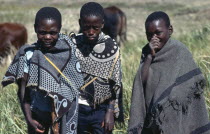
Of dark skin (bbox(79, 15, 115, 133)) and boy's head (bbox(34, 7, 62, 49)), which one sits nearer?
boy's head (bbox(34, 7, 62, 49))

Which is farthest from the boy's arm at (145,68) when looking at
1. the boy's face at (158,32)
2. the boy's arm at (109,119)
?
the boy's arm at (109,119)

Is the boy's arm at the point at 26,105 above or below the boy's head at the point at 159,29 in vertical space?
below

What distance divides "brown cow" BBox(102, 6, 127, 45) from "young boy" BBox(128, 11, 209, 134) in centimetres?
1008

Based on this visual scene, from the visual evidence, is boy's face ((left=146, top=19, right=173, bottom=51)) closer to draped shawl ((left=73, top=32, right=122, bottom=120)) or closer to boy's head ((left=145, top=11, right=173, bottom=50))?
boy's head ((left=145, top=11, right=173, bottom=50))

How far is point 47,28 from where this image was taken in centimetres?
350

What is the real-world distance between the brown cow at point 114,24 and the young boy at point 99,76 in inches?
386

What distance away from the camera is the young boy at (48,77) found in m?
3.49

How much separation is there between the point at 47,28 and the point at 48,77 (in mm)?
350

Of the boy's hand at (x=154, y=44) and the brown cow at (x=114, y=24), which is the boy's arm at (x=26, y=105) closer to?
the boy's hand at (x=154, y=44)

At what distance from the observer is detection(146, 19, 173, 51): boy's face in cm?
360

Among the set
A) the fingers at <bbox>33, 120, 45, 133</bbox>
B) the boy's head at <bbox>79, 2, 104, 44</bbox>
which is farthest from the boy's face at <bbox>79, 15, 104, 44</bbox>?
the fingers at <bbox>33, 120, 45, 133</bbox>

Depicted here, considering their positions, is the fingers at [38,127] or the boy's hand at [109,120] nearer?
Result: the fingers at [38,127]

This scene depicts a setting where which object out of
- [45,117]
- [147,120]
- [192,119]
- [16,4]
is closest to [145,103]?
[147,120]

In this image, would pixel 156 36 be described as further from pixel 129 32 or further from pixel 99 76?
pixel 129 32
